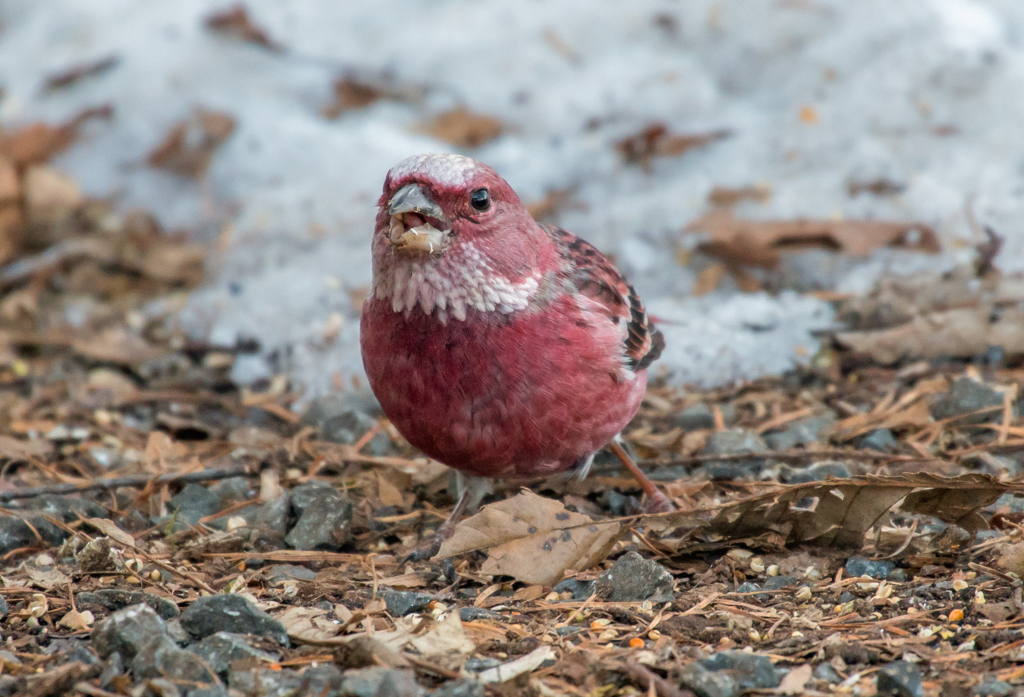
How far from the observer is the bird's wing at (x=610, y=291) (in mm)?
4375

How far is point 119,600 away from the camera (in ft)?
11.7

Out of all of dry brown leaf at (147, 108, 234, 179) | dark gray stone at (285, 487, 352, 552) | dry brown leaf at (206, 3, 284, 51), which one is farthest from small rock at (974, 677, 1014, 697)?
dry brown leaf at (206, 3, 284, 51)

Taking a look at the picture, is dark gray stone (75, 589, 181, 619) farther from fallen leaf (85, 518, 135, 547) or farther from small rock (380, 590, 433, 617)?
small rock (380, 590, 433, 617)

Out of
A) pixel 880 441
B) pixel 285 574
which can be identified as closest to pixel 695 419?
pixel 880 441

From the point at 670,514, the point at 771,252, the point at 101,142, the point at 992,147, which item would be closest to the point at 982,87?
the point at 992,147

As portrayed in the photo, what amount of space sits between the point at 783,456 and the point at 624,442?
2.46 ft

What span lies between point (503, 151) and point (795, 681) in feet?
17.4

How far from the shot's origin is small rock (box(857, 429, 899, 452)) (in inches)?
190

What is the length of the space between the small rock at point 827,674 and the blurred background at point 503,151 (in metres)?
2.71

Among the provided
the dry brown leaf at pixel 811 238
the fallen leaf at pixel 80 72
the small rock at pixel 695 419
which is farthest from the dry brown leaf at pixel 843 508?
the fallen leaf at pixel 80 72

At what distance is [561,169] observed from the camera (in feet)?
24.9

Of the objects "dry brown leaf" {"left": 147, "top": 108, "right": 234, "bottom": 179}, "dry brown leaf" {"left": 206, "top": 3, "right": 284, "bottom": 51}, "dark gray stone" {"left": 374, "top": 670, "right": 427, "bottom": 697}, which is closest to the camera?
"dark gray stone" {"left": 374, "top": 670, "right": 427, "bottom": 697}

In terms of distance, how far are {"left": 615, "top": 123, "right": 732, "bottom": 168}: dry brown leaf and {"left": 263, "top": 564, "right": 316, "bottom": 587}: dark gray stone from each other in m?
4.38

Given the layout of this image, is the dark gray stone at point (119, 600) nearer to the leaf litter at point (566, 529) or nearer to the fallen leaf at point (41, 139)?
the leaf litter at point (566, 529)
